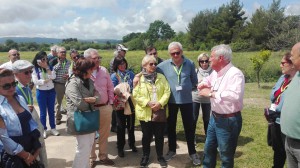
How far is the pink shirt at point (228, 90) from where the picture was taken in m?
→ 3.47

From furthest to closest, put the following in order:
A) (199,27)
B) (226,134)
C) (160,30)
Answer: (160,30), (199,27), (226,134)

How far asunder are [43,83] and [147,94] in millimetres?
2520

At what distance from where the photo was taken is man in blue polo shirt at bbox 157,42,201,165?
477cm

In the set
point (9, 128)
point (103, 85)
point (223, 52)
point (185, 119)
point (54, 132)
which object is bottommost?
point (54, 132)

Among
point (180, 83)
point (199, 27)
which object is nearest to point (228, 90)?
point (180, 83)

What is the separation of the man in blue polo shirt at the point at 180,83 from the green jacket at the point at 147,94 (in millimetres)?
202

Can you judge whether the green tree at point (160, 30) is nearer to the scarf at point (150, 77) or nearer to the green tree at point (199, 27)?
the green tree at point (199, 27)

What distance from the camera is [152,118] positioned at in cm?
463

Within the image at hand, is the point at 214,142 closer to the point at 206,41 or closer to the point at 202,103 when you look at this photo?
the point at 202,103

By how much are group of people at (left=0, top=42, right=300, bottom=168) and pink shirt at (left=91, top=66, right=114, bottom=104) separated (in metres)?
0.01

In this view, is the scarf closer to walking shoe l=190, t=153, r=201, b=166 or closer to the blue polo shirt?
the blue polo shirt

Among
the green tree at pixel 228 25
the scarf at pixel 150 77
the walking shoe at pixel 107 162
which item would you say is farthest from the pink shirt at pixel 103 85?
the green tree at pixel 228 25

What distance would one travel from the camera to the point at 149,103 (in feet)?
15.0

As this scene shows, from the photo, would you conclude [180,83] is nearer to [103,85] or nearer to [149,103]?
[149,103]
